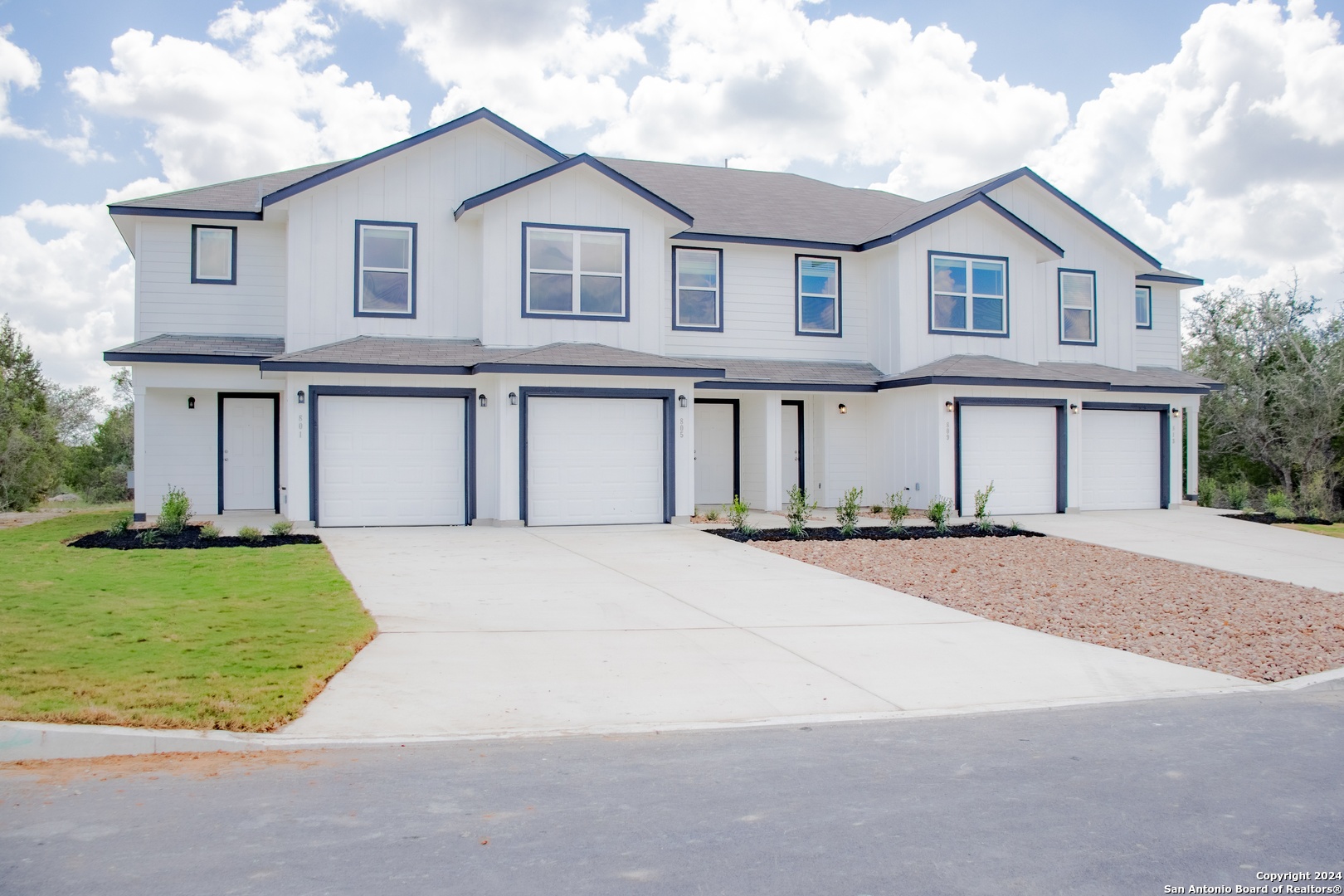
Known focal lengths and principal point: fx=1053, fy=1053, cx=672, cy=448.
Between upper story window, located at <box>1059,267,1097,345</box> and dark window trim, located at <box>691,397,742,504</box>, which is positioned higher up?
upper story window, located at <box>1059,267,1097,345</box>

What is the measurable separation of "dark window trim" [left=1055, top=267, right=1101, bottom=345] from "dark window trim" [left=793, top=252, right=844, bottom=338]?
500 centimetres

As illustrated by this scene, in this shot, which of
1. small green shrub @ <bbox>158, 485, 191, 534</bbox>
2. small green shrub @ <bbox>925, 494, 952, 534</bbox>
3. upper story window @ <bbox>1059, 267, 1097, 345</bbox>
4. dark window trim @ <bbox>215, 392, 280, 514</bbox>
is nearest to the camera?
small green shrub @ <bbox>158, 485, 191, 534</bbox>

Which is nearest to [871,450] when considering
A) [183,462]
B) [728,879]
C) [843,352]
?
[843,352]

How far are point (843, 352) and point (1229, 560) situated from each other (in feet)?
30.1

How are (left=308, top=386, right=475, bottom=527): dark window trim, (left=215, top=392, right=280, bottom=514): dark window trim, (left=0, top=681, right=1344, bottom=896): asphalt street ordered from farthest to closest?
1. (left=215, top=392, right=280, bottom=514): dark window trim
2. (left=308, top=386, right=475, bottom=527): dark window trim
3. (left=0, top=681, right=1344, bottom=896): asphalt street

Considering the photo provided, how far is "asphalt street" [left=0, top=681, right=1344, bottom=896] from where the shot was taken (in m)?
4.28

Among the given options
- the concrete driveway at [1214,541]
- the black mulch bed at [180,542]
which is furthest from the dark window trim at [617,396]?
the concrete driveway at [1214,541]

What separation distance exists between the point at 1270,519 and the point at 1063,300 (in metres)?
6.25

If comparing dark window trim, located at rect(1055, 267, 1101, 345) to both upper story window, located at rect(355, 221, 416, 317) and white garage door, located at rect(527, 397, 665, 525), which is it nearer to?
white garage door, located at rect(527, 397, 665, 525)

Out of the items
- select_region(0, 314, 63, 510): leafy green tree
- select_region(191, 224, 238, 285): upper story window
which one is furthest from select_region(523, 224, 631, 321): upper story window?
select_region(0, 314, 63, 510): leafy green tree

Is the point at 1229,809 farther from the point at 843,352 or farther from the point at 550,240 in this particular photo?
the point at 843,352

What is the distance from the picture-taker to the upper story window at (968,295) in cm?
2183

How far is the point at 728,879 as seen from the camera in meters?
4.27

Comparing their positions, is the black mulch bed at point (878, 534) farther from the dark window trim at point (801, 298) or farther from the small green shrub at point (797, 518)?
the dark window trim at point (801, 298)
